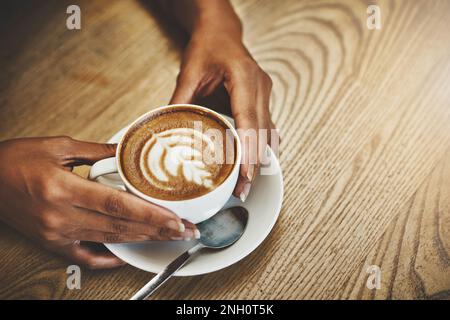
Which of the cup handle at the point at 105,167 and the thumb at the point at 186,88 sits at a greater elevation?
the thumb at the point at 186,88

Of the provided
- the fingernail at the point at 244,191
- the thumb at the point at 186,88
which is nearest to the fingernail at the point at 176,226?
the fingernail at the point at 244,191

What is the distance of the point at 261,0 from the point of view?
3.50 feet

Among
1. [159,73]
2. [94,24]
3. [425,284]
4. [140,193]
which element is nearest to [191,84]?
[159,73]

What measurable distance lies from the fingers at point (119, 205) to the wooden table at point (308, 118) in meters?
0.14

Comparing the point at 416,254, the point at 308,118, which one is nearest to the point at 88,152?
the point at 308,118

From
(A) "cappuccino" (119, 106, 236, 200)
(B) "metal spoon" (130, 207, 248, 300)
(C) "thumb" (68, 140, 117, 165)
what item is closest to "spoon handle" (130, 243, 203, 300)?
(B) "metal spoon" (130, 207, 248, 300)

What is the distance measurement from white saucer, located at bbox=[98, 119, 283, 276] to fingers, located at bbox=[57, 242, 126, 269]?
0.04 metres

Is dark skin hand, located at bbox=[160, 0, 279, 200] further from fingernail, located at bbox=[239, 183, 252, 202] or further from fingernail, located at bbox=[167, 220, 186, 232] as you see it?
fingernail, located at bbox=[167, 220, 186, 232]

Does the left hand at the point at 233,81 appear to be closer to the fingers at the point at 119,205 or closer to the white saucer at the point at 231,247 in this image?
the white saucer at the point at 231,247

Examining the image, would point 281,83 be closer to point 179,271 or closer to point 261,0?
point 261,0

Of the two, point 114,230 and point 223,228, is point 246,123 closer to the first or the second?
point 223,228

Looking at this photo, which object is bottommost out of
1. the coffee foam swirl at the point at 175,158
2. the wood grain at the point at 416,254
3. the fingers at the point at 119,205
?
the wood grain at the point at 416,254

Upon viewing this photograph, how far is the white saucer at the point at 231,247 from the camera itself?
648mm

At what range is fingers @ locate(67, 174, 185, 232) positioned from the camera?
617 mm
